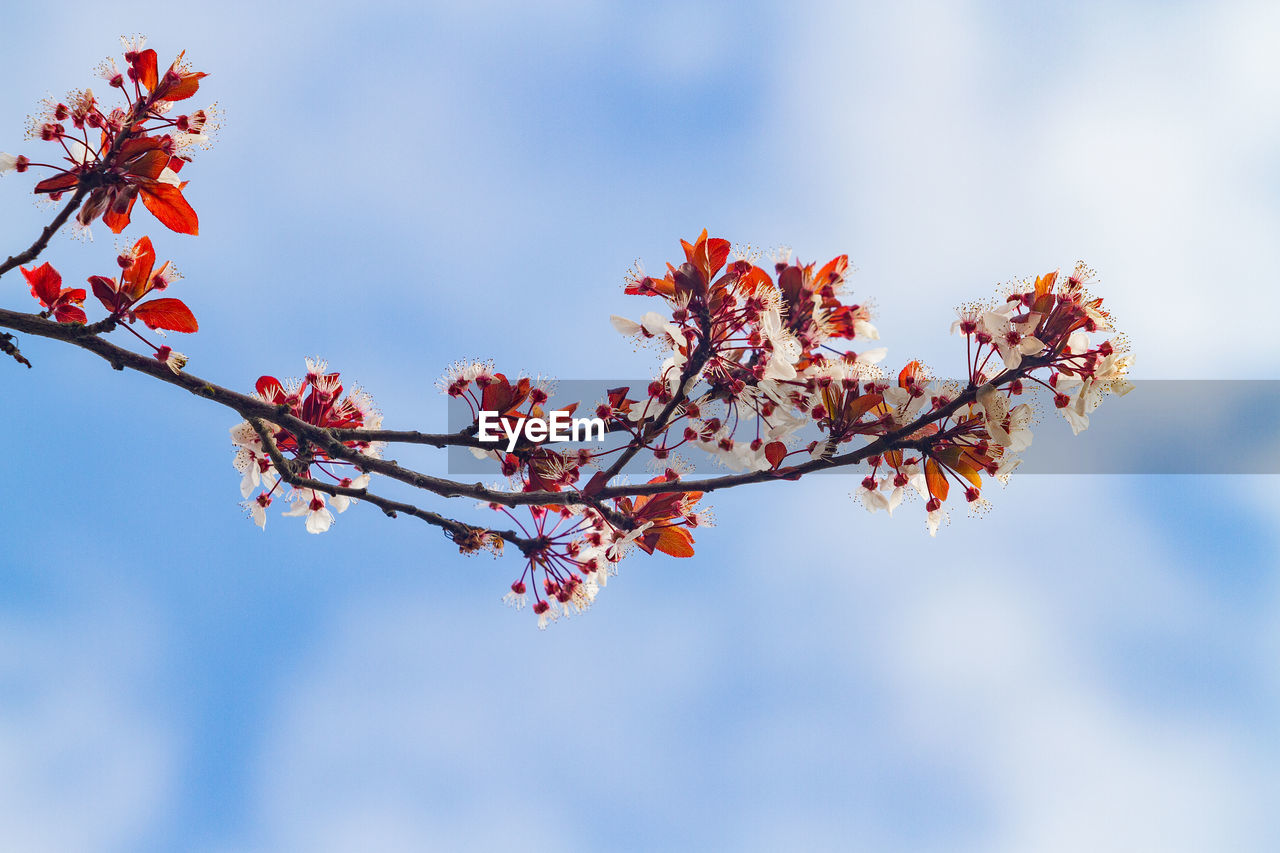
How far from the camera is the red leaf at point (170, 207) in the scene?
3.04 m

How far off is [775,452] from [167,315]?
231 cm

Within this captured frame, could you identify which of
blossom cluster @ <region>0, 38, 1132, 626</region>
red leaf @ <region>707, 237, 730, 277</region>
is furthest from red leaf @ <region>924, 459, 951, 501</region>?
red leaf @ <region>707, 237, 730, 277</region>

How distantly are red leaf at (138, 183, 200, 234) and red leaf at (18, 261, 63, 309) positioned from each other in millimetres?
417

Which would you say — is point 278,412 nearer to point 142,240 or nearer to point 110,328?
point 110,328

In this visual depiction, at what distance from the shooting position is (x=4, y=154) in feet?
9.86

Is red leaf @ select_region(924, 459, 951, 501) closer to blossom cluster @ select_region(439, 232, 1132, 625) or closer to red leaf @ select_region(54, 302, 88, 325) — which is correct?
blossom cluster @ select_region(439, 232, 1132, 625)

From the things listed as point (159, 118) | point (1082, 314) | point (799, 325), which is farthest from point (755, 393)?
point (159, 118)

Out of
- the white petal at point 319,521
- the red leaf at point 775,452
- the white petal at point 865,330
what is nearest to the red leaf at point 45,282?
the white petal at point 319,521

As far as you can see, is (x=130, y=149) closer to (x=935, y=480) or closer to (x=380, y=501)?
(x=380, y=501)

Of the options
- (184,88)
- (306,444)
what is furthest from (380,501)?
(184,88)

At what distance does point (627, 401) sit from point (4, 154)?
2.55 meters

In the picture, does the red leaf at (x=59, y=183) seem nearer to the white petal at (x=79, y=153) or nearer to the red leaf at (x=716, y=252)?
the white petal at (x=79, y=153)

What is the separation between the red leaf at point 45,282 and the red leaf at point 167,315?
0.33 meters

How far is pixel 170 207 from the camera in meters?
3.09
